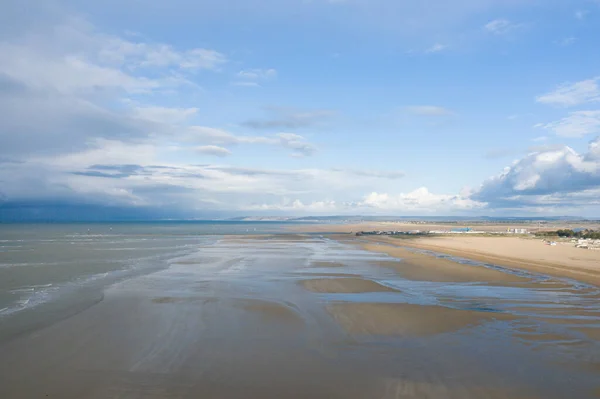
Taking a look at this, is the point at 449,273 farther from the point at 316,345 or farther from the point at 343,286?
the point at 316,345

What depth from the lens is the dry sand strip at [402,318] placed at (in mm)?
11812

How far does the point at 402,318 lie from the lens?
13047 millimetres

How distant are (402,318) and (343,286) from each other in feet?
20.6

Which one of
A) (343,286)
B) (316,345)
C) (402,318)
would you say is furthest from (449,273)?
(316,345)

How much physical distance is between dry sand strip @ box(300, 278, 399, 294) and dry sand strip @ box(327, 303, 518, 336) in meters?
2.98

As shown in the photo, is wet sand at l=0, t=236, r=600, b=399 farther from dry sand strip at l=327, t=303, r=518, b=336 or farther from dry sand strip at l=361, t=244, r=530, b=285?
dry sand strip at l=361, t=244, r=530, b=285

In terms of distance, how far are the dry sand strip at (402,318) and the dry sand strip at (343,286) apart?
2.98 meters

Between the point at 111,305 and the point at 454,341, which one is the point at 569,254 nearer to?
the point at 454,341

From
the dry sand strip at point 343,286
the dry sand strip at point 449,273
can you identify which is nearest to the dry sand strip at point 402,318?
the dry sand strip at point 343,286

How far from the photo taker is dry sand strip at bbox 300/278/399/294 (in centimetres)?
1814

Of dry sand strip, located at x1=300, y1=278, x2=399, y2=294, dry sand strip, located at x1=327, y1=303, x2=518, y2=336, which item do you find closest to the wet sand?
dry sand strip, located at x1=327, y1=303, x2=518, y2=336

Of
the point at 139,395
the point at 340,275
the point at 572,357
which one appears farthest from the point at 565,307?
the point at 139,395

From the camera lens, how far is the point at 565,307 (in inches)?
572

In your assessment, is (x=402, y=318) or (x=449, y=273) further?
(x=449, y=273)
